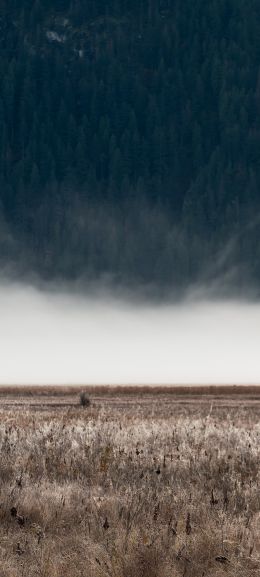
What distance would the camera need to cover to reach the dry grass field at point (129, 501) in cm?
973

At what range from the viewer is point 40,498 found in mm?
12812

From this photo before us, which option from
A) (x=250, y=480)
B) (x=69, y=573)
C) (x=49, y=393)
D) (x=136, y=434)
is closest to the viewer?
(x=69, y=573)

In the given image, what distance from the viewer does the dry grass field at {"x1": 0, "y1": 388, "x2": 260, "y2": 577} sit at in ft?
31.9

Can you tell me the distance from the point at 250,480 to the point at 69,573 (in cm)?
563

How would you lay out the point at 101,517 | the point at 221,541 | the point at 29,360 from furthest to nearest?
the point at 29,360 → the point at 101,517 → the point at 221,541

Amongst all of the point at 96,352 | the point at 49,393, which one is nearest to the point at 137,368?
the point at 96,352

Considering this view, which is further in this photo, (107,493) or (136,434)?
(136,434)

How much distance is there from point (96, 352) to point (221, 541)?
622ft

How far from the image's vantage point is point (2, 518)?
1191cm

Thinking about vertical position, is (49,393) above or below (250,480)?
below

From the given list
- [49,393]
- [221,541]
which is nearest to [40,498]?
[221,541]

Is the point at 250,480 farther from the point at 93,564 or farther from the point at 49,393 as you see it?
the point at 49,393

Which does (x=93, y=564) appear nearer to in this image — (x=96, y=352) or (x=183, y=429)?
(x=183, y=429)

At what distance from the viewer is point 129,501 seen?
41.5ft
